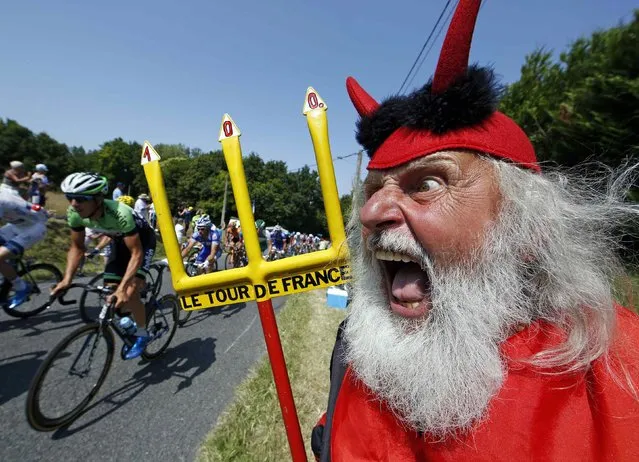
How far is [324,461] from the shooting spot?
3.61 ft

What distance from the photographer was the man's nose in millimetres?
978

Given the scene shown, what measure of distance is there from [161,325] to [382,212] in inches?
146

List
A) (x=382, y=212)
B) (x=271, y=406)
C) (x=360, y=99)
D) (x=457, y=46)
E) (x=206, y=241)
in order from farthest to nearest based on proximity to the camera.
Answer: (x=206, y=241) < (x=271, y=406) < (x=360, y=99) < (x=382, y=212) < (x=457, y=46)

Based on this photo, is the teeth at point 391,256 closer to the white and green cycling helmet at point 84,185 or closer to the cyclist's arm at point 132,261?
the cyclist's arm at point 132,261

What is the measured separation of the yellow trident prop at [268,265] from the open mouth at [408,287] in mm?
245

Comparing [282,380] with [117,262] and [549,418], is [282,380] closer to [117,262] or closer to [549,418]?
[549,418]

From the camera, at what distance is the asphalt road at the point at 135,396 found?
222cm

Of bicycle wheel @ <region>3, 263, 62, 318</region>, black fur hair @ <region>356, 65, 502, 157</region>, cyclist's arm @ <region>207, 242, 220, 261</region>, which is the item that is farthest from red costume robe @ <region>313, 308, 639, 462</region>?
cyclist's arm @ <region>207, 242, 220, 261</region>

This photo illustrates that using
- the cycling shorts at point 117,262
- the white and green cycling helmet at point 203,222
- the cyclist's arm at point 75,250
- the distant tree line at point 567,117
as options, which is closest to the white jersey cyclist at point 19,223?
the cycling shorts at point 117,262

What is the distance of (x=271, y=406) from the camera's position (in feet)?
8.77

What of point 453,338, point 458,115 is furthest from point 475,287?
point 458,115

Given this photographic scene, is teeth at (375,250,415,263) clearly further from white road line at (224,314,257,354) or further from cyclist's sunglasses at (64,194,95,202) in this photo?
white road line at (224,314,257,354)

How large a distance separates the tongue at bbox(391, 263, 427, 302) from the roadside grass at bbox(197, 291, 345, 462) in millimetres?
1816

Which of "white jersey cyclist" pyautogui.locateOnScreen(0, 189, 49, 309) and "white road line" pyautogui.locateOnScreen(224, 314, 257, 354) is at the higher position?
"white jersey cyclist" pyautogui.locateOnScreen(0, 189, 49, 309)
